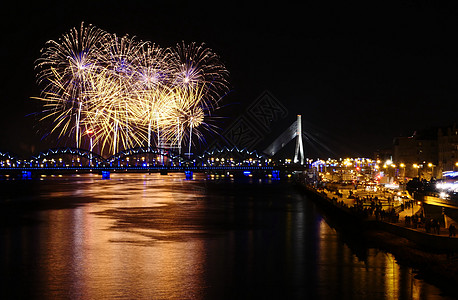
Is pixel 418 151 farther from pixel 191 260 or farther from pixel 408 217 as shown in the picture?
pixel 191 260

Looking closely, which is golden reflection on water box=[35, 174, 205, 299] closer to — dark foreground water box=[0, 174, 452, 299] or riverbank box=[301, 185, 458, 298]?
dark foreground water box=[0, 174, 452, 299]

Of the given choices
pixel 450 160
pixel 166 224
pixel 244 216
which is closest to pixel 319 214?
pixel 244 216

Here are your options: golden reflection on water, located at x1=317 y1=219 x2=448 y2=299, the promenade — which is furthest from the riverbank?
golden reflection on water, located at x1=317 y1=219 x2=448 y2=299

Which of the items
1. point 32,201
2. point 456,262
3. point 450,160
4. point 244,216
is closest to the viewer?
point 456,262

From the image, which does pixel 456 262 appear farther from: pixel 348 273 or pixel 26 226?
pixel 26 226

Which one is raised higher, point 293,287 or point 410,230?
point 410,230

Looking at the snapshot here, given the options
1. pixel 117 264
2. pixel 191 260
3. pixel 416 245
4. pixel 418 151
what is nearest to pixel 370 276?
pixel 416 245

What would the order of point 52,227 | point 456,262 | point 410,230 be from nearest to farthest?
1. point 456,262
2. point 410,230
3. point 52,227
